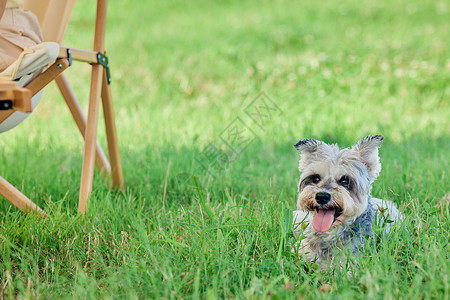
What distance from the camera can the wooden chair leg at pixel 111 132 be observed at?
12.1 feet

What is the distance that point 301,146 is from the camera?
9.14ft

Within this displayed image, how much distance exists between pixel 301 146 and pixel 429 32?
766cm

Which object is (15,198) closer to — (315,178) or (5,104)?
(5,104)

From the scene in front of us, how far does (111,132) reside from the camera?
376 centimetres

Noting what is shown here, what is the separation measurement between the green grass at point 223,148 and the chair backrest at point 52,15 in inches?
41.5

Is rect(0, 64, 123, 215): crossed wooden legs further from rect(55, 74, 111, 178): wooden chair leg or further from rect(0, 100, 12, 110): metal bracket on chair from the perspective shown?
rect(0, 100, 12, 110): metal bracket on chair

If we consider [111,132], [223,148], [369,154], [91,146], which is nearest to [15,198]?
[91,146]

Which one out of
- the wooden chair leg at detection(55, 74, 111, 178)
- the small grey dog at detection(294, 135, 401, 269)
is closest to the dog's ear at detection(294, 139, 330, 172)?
the small grey dog at detection(294, 135, 401, 269)

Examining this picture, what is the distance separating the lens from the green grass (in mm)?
2365

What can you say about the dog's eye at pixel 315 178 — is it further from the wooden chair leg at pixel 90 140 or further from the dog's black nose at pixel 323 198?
the wooden chair leg at pixel 90 140

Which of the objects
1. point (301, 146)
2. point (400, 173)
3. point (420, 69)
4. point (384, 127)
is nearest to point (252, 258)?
point (301, 146)

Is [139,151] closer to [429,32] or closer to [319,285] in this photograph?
[319,285]

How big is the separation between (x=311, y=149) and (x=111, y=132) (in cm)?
162

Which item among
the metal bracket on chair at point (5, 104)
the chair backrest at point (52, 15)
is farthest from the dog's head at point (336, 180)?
the chair backrest at point (52, 15)
